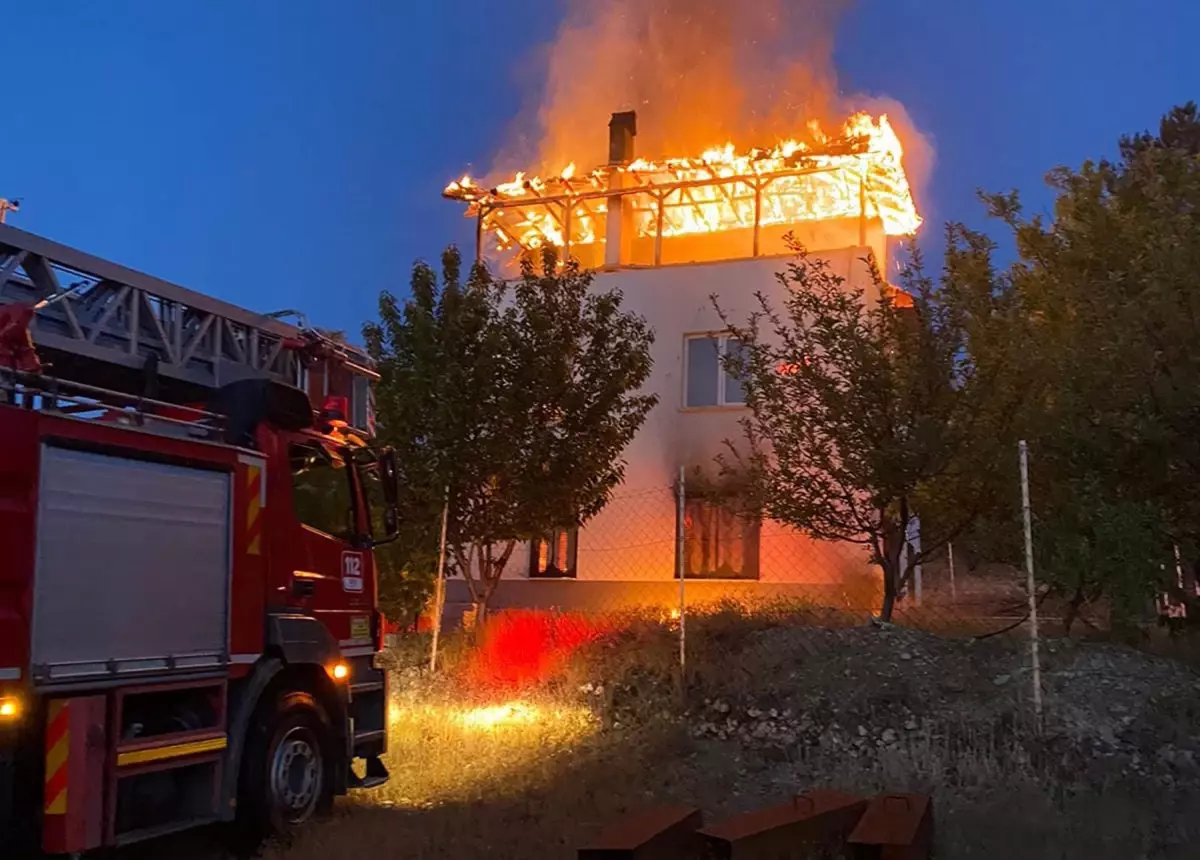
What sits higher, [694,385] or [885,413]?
[694,385]

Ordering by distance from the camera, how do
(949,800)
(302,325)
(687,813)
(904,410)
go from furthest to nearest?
(904,410)
(302,325)
(949,800)
(687,813)

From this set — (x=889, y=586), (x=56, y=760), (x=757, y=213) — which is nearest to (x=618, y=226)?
(x=757, y=213)

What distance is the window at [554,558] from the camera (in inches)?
653

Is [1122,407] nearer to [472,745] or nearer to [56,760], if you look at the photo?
[472,745]

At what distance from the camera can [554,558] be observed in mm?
16781

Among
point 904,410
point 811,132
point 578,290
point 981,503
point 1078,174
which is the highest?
point 811,132

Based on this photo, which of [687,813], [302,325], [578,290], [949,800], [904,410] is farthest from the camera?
[578,290]

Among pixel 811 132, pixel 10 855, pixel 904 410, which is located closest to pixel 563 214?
pixel 811 132

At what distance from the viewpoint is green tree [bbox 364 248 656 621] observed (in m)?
12.1

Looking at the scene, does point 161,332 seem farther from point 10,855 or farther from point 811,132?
point 811,132

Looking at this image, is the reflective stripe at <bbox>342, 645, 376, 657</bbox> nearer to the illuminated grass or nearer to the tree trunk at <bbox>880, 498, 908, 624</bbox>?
the illuminated grass

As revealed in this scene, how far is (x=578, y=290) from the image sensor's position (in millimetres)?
13148

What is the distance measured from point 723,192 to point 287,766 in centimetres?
1288

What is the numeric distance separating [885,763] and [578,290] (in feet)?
23.1
